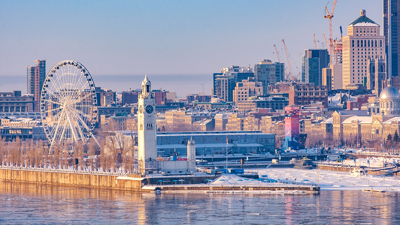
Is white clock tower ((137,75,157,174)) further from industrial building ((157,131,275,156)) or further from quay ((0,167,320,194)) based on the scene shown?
industrial building ((157,131,275,156))

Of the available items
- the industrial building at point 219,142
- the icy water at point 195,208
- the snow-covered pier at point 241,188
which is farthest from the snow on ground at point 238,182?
the industrial building at point 219,142

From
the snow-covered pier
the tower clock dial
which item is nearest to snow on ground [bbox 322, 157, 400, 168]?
the snow-covered pier

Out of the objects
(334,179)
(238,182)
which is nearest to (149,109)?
(238,182)

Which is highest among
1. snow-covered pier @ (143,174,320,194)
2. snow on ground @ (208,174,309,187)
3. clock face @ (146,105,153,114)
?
clock face @ (146,105,153,114)

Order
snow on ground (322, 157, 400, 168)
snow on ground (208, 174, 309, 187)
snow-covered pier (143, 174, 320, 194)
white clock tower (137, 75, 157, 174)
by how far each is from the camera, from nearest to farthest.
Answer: snow-covered pier (143, 174, 320, 194), snow on ground (208, 174, 309, 187), white clock tower (137, 75, 157, 174), snow on ground (322, 157, 400, 168)

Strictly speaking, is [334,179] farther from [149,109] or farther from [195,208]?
[195,208]

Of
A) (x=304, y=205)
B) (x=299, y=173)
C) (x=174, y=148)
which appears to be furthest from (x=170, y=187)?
(x=174, y=148)

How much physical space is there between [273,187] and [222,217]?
68.6 feet

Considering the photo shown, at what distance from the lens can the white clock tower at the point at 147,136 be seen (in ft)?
393

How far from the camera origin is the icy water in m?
94.3

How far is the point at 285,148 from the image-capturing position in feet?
609

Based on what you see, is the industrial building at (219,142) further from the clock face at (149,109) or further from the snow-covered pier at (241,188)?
the snow-covered pier at (241,188)

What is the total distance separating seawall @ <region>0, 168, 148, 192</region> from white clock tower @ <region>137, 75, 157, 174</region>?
2.20 m

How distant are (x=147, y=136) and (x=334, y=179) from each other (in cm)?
2676
